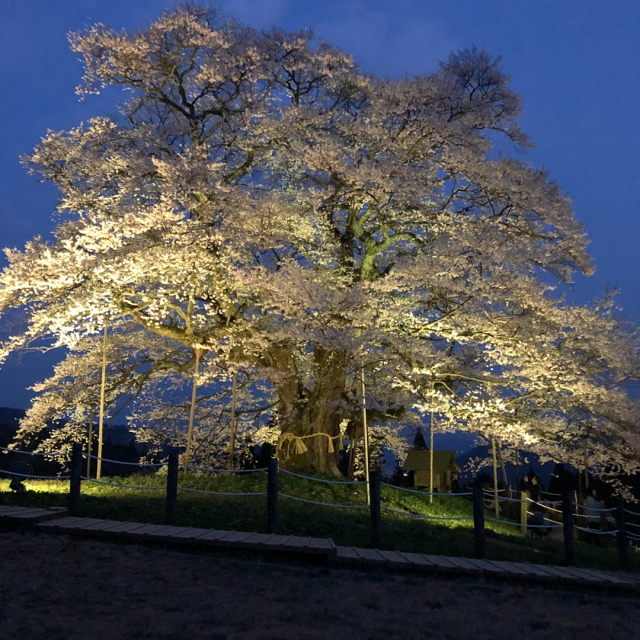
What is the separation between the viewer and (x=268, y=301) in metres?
13.3

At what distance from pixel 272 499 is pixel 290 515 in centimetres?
145

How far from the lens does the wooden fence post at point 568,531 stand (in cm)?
803

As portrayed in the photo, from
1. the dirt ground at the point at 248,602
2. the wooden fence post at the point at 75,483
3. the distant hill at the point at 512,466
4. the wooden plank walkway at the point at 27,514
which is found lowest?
the distant hill at the point at 512,466

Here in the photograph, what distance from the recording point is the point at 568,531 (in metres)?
8.18

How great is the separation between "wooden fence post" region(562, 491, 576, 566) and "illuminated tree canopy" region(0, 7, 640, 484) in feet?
15.9

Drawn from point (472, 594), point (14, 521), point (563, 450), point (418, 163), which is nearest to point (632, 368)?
point (563, 450)

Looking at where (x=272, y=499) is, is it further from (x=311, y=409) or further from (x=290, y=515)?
(x=311, y=409)

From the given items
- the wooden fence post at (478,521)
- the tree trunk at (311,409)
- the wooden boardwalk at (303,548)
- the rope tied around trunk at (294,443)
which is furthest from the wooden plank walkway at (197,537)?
the tree trunk at (311,409)

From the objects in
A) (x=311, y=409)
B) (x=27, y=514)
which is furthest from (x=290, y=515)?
(x=311, y=409)

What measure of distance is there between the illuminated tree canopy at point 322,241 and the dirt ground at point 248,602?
287 inches

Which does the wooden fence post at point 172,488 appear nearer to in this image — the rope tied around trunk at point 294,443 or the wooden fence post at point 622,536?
the rope tied around trunk at point 294,443

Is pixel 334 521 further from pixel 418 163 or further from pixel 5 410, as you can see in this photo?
pixel 5 410

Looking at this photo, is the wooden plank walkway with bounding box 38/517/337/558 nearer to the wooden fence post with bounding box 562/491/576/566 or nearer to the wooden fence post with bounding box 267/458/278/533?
the wooden fence post with bounding box 267/458/278/533

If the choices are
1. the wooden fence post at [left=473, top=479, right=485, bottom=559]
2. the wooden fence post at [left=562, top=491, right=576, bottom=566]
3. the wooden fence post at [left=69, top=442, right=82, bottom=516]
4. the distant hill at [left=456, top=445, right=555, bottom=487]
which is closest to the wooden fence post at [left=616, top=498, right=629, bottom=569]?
the wooden fence post at [left=562, top=491, right=576, bottom=566]
